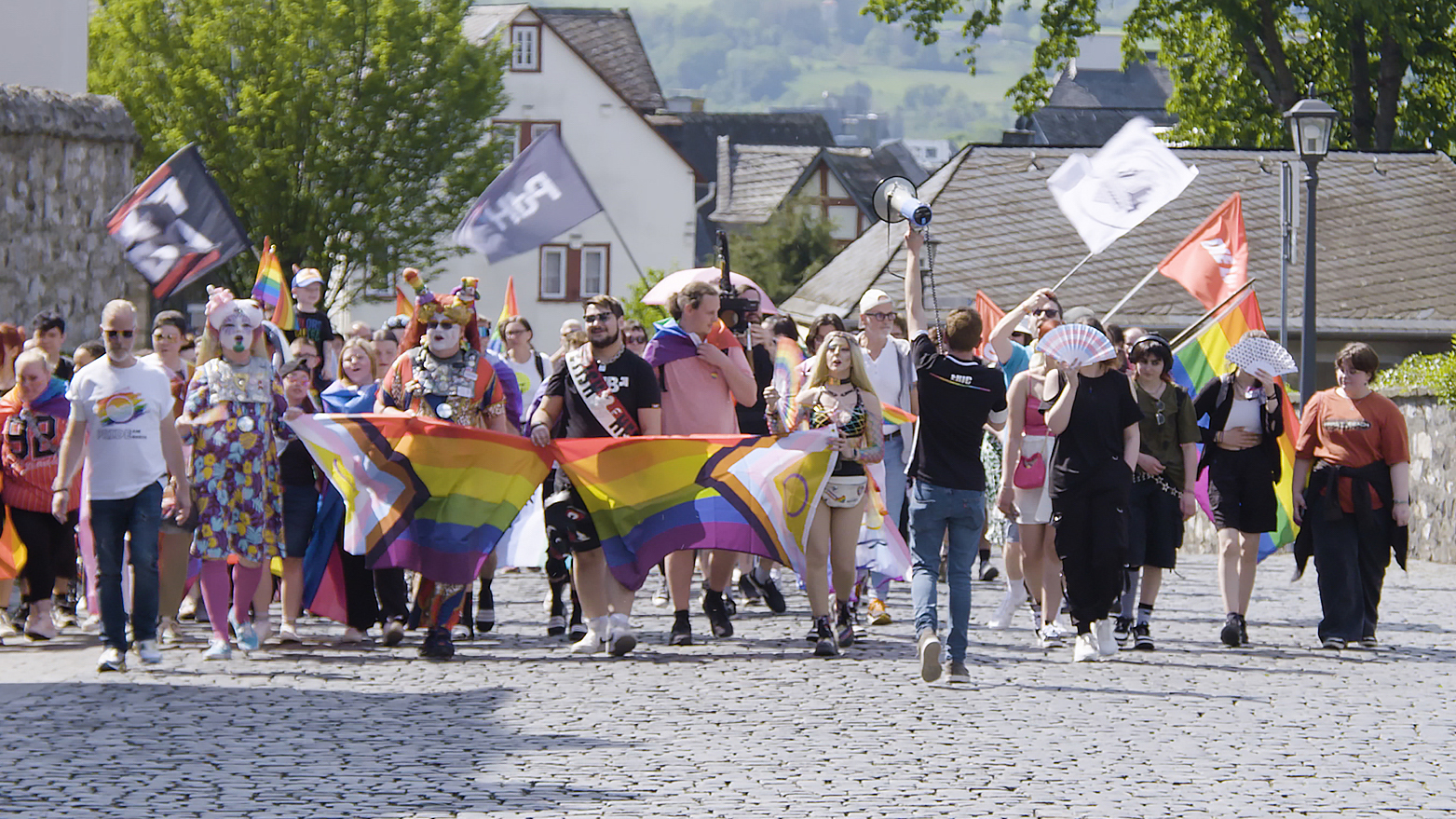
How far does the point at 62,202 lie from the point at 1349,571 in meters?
12.0

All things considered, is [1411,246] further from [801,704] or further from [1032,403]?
[801,704]

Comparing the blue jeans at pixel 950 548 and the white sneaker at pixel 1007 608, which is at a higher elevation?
the blue jeans at pixel 950 548

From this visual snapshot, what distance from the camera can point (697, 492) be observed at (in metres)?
11.2

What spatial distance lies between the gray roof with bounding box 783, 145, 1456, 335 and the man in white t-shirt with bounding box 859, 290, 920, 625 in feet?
60.6

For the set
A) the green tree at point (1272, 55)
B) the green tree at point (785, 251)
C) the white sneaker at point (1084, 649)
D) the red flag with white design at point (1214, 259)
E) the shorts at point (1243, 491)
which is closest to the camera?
the white sneaker at point (1084, 649)

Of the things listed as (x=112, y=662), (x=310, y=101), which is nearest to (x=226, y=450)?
(x=112, y=662)

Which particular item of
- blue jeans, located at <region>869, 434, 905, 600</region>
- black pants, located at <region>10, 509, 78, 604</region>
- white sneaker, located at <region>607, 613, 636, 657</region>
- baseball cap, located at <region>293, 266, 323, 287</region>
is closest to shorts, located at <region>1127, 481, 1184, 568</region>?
blue jeans, located at <region>869, 434, 905, 600</region>

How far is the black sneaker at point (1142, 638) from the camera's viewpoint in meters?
11.6

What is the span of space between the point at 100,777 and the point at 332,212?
119 ft

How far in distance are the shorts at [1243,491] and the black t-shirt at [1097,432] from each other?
131cm

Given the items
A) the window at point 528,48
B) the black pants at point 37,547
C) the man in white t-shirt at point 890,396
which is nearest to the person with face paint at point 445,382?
the black pants at point 37,547

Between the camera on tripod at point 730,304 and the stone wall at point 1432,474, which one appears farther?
the stone wall at point 1432,474

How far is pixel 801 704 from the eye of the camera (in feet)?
30.2

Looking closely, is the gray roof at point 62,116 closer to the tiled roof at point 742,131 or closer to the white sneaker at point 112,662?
the white sneaker at point 112,662
